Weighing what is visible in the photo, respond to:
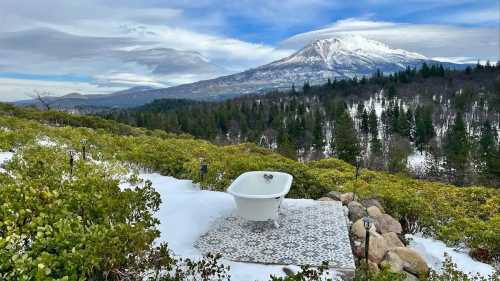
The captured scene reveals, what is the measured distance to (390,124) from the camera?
57688 millimetres

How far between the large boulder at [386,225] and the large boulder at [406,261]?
120 centimetres

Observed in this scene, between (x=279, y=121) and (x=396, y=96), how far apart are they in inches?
1158

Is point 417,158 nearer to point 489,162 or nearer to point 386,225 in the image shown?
point 489,162

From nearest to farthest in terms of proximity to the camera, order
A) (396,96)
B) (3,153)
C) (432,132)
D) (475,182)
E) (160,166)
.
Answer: (3,153), (160,166), (475,182), (432,132), (396,96)

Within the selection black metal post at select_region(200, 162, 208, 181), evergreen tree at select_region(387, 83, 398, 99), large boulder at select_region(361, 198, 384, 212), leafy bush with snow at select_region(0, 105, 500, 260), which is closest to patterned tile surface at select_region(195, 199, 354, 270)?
large boulder at select_region(361, 198, 384, 212)

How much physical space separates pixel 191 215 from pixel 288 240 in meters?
1.76

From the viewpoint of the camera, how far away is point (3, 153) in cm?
875

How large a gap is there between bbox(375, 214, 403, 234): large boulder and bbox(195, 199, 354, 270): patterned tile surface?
75cm

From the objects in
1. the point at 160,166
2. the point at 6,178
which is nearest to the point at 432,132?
the point at 160,166

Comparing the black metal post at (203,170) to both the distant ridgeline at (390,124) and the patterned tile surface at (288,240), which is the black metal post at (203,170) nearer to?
the patterned tile surface at (288,240)

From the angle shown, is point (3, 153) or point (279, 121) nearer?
→ point (3, 153)

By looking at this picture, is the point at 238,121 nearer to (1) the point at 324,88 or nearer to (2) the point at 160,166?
(1) the point at 324,88

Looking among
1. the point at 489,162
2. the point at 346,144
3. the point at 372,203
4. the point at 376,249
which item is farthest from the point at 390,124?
the point at 376,249

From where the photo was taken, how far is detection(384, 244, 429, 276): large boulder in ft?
17.8
